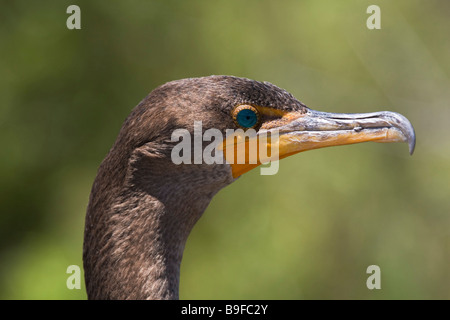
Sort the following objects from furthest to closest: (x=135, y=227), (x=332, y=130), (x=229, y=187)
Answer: (x=229, y=187) → (x=332, y=130) → (x=135, y=227)

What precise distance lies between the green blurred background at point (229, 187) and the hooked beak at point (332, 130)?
4958 mm

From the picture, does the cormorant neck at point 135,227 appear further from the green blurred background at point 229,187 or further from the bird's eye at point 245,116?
the green blurred background at point 229,187

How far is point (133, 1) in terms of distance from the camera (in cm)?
898

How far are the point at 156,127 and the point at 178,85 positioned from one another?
0.25m

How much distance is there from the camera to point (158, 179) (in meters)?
3.38


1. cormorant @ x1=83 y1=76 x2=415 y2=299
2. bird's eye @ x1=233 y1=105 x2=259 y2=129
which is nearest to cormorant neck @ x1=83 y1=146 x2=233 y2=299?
cormorant @ x1=83 y1=76 x2=415 y2=299

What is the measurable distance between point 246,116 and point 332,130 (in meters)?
0.48

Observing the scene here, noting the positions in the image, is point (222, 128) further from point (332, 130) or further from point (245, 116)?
point (332, 130)

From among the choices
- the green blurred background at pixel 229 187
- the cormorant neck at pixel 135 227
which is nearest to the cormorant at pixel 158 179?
the cormorant neck at pixel 135 227

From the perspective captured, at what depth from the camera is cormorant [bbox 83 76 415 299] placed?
3.33 m

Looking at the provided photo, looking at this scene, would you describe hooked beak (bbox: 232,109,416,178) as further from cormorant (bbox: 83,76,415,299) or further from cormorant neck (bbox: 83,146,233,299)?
cormorant neck (bbox: 83,146,233,299)

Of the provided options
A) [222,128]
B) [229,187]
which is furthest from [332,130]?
[229,187]

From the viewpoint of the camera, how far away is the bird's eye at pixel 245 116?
3393mm
